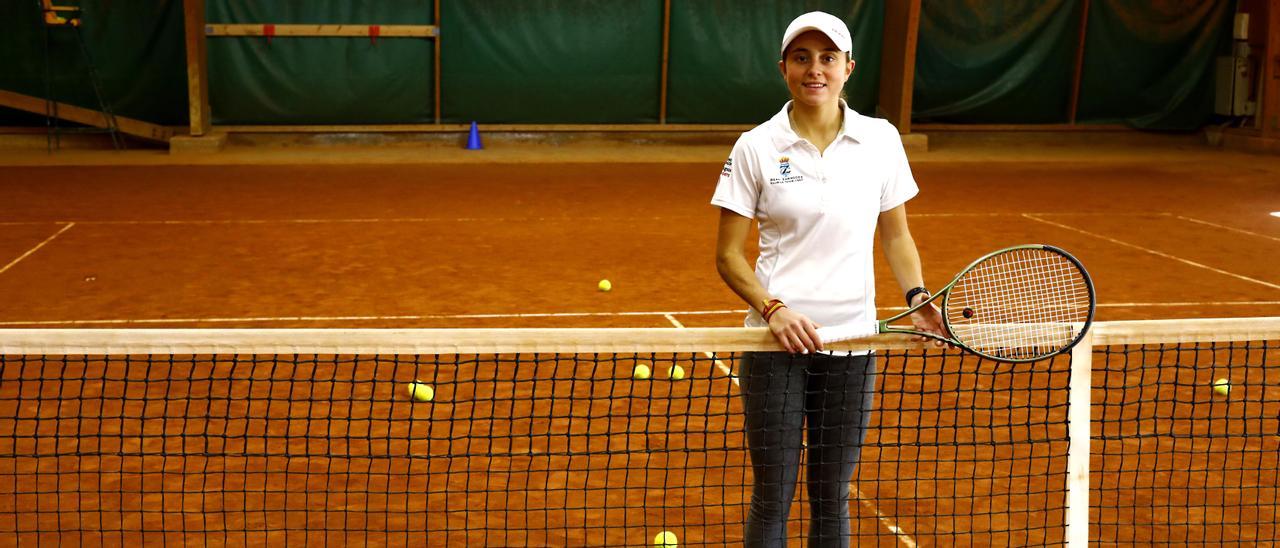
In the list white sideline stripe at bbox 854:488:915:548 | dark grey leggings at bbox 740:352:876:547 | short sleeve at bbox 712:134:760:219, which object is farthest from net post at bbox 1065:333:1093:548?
short sleeve at bbox 712:134:760:219

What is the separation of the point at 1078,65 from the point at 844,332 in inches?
649

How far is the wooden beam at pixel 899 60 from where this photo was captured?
16.7 metres

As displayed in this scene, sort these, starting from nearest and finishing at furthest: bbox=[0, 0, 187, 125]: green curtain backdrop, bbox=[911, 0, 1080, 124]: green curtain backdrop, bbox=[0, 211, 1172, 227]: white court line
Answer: bbox=[0, 211, 1172, 227]: white court line < bbox=[0, 0, 187, 125]: green curtain backdrop < bbox=[911, 0, 1080, 124]: green curtain backdrop

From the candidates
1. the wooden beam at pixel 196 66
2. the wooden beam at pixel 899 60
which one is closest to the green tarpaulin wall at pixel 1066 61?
the wooden beam at pixel 899 60

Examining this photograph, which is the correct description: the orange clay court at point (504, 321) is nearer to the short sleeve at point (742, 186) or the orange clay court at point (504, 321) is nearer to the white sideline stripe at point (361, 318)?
the white sideline stripe at point (361, 318)

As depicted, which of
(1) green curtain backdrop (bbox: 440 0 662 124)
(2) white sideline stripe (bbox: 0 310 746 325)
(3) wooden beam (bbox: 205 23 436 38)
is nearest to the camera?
(2) white sideline stripe (bbox: 0 310 746 325)

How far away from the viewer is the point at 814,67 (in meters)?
2.78

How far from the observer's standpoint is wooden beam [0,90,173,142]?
15.0m

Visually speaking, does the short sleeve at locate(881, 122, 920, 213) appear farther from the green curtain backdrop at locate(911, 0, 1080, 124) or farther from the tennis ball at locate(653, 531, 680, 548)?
the green curtain backdrop at locate(911, 0, 1080, 124)

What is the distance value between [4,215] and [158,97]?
607cm

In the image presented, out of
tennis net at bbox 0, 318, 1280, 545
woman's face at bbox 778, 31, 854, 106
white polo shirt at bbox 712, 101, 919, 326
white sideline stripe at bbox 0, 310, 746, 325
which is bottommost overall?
white sideline stripe at bbox 0, 310, 746, 325

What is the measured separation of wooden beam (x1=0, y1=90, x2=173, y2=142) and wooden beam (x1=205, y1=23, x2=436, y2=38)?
1284 mm

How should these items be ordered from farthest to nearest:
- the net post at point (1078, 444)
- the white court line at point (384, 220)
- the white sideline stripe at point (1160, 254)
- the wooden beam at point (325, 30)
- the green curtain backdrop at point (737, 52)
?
the green curtain backdrop at point (737, 52) < the wooden beam at point (325, 30) < the white court line at point (384, 220) < the white sideline stripe at point (1160, 254) < the net post at point (1078, 444)

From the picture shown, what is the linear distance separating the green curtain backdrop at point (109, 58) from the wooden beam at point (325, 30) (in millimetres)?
618
